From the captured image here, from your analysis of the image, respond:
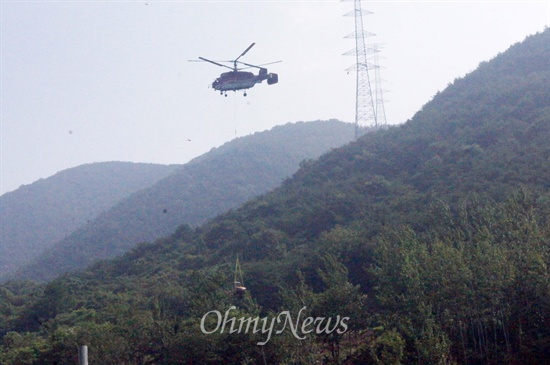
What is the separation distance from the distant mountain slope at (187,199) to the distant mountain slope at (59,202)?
12900 mm

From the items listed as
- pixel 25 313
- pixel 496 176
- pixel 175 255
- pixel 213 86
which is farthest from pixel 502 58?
pixel 25 313

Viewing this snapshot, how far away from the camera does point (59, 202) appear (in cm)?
9900

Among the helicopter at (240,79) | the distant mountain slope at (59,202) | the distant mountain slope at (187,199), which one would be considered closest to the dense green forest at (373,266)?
the helicopter at (240,79)

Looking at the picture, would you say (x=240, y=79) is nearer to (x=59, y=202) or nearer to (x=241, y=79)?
(x=241, y=79)

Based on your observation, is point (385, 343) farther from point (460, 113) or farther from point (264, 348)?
point (460, 113)

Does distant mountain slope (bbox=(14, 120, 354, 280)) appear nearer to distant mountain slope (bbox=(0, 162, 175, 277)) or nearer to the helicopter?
distant mountain slope (bbox=(0, 162, 175, 277))

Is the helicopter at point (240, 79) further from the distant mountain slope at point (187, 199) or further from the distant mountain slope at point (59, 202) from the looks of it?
the distant mountain slope at point (59, 202)

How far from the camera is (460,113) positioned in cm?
4931

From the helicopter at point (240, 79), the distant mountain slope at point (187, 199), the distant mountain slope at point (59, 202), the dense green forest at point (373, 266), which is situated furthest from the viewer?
the distant mountain slope at point (59, 202)

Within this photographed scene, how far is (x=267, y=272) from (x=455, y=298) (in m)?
13.8

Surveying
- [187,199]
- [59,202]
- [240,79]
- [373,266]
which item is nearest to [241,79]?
[240,79]

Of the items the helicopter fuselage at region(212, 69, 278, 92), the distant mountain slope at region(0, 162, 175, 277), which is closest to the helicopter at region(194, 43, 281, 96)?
the helicopter fuselage at region(212, 69, 278, 92)

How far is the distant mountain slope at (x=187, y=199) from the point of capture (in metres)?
64.8

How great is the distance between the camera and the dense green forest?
15.9m
